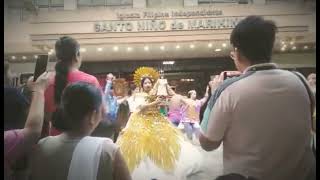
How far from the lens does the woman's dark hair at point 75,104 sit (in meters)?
1.83

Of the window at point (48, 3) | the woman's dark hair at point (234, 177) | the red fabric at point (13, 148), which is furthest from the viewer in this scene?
the window at point (48, 3)

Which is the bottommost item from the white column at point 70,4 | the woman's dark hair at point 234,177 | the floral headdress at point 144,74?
the woman's dark hair at point 234,177

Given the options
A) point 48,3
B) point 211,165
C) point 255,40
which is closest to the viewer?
point 255,40

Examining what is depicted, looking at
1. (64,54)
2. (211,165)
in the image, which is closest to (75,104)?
(64,54)

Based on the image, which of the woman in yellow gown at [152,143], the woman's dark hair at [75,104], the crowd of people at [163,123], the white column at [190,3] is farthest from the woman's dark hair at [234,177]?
the white column at [190,3]

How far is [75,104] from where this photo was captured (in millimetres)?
1828

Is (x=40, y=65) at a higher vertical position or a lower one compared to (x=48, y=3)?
lower

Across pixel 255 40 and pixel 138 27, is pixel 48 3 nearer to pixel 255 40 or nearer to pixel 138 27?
pixel 138 27

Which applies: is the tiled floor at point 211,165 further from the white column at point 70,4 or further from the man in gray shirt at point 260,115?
the white column at point 70,4

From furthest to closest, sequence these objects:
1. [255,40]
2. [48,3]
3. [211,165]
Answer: [48,3]
[211,165]
[255,40]

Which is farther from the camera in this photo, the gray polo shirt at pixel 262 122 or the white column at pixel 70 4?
the white column at pixel 70 4

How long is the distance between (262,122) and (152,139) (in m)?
0.56
